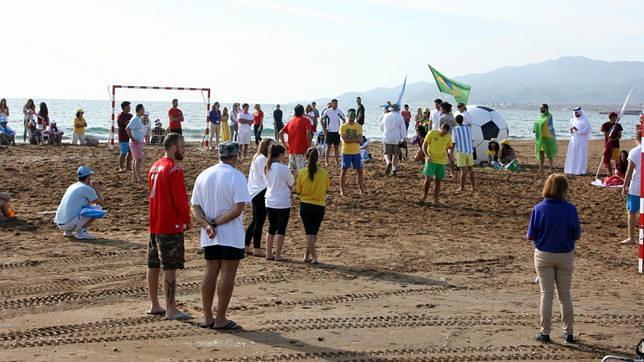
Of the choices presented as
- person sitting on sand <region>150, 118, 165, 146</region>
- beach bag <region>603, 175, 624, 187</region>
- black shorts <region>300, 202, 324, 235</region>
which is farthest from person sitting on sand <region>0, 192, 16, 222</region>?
person sitting on sand <region>150, 118, 165, 146</region>

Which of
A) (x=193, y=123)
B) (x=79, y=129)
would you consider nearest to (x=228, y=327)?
(x=79, y=129)

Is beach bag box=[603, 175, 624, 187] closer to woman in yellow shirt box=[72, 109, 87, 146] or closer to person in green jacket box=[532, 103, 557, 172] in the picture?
person in green jacket box=[532, 103, 557, 172]

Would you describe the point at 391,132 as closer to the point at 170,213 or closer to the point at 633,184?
the point at 633,184

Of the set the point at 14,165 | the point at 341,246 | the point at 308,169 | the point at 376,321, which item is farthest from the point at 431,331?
the point at 14,165

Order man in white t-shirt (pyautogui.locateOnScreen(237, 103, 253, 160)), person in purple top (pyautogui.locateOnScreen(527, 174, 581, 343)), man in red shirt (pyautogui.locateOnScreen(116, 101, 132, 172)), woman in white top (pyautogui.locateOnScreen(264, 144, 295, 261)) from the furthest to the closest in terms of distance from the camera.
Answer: man in white t-shirt (pyautogui.locateOnScreen(237, 103, 253, 160)) → man in red shirt (pyautogui.locateOnScreen(116, 101, 132, 172)) → woman in white top (pyautogui.locateOnScreen(264, 144, 295, 261)) → person in purple top (pyautogui.locateOnScreen(527, 174, 581, 343))

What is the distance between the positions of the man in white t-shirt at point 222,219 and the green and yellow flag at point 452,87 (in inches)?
707

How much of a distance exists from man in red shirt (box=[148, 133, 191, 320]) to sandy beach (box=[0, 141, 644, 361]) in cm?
36

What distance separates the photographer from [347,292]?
8461mm

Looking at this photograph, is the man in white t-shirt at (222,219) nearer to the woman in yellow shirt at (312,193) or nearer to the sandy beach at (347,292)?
the sandy beach at (347,292)

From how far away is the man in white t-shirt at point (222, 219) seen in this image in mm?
6789

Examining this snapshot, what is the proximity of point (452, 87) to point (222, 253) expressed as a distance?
60.6ft

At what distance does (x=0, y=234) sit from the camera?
11.4m

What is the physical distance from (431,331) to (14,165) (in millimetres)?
15275

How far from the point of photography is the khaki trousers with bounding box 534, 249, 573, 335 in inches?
266
